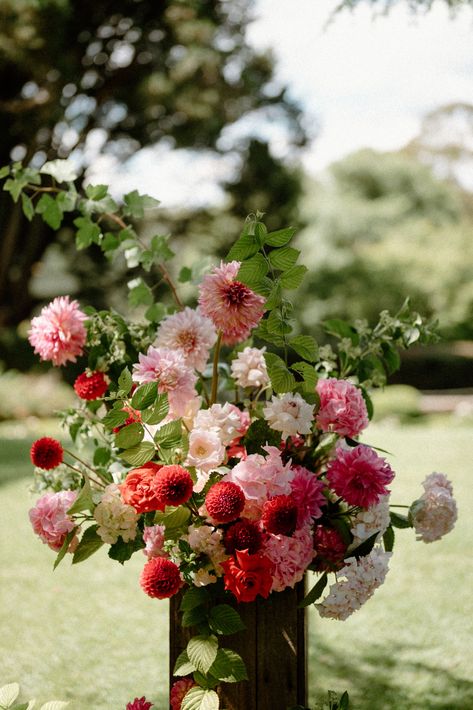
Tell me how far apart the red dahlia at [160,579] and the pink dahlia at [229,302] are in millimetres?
571

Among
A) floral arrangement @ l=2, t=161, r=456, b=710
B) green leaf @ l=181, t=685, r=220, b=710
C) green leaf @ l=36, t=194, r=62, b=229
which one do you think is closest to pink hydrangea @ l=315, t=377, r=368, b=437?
floral arrangement @ l=2, t=161, r=456, b=710

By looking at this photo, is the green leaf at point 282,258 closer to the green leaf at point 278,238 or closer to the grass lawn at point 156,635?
the green leaf at point 278,238

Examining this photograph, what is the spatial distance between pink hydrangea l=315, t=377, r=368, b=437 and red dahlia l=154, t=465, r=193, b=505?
1.38 feet

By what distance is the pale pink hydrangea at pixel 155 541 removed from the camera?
181 centimetres

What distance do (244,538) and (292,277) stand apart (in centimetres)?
60

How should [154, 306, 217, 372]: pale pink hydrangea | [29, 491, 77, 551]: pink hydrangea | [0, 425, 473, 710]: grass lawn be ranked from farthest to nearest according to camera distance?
1. [0, 425, 473, 710]: grass lawn
2. [154, 306, 217, 372]: pale pink hydrangea
3. [29, 491, 77, 551]: pink hydrangea

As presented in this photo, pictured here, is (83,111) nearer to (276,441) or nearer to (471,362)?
(276,441)

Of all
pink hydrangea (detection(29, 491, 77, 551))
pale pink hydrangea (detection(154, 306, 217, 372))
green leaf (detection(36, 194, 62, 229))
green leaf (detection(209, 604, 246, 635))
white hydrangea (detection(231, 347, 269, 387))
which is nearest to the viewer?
green leaf (detection(209, 604, 246, 635))

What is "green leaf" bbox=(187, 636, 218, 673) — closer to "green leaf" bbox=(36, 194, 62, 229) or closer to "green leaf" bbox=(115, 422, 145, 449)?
"green leaf" bbox=(115, 422, 145, 449)

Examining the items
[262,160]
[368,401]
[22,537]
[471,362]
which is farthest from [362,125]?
[368,401]

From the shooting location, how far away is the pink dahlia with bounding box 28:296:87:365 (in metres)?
2.06

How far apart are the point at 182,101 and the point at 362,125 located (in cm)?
1986

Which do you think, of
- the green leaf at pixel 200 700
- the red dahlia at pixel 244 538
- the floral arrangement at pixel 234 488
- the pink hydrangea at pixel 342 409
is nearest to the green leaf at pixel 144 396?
the floral arrangement at pixel 234 488

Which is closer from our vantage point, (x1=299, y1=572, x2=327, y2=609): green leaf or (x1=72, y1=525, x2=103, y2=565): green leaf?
(x1=299, y1=572, x2=327, y2=609): green leaf
